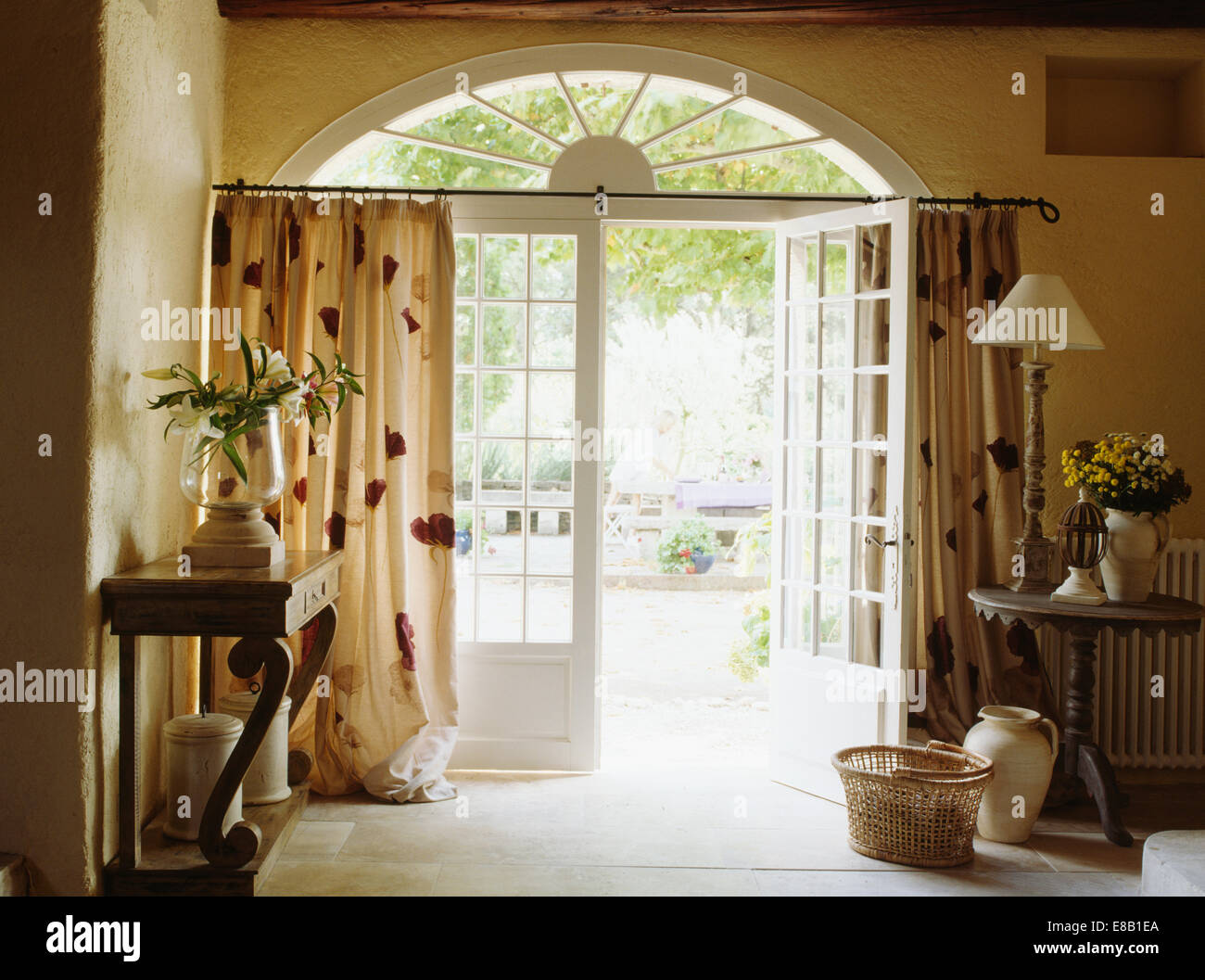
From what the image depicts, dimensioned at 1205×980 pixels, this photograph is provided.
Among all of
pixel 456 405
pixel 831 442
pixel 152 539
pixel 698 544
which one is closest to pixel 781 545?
pixel 831 442

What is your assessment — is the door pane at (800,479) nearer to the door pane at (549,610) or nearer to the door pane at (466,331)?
the door pane at (549,610)

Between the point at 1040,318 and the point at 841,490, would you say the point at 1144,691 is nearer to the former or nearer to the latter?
the point at 841,490

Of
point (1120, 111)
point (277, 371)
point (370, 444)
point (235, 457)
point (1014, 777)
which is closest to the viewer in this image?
point (235, 457)

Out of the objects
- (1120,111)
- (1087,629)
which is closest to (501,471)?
(1087,629)

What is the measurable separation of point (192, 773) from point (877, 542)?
2.47m

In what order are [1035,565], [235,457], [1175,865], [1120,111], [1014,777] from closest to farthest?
[1175,865] < [235,457] < [1014,777] < [1035,565] < [1120,111]

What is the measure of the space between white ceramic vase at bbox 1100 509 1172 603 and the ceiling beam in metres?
2.02

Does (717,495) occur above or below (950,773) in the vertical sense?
above

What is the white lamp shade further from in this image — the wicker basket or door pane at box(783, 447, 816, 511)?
the wicker basket

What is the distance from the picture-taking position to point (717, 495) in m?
9.98

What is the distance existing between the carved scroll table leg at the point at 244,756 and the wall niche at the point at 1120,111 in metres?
3.77

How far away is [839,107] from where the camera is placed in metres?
4.24
